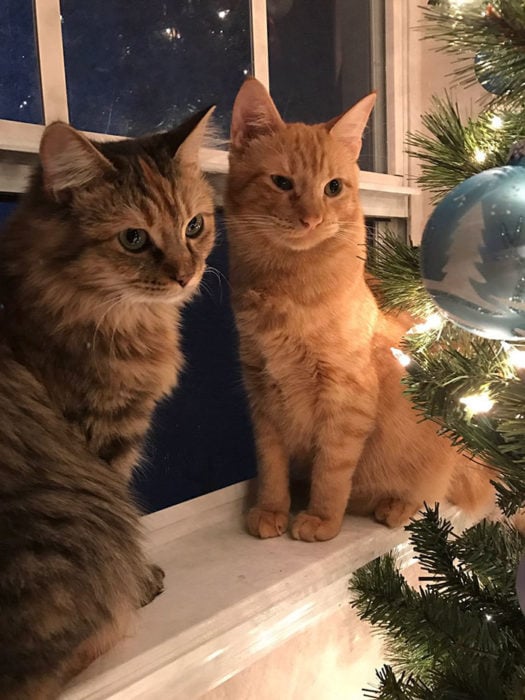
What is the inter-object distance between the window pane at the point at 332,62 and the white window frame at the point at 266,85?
4cm

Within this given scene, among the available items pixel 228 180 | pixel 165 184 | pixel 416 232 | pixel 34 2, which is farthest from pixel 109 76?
pixel 416 232

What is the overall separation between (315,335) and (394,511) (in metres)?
0.43

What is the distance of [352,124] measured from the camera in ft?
4.12

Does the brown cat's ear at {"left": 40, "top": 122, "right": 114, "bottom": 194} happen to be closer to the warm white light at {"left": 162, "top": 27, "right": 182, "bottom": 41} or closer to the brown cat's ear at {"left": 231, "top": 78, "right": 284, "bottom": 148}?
the brown cat's ear at {"left": 231, "top": 78, "right": 284, "bottom": 148}

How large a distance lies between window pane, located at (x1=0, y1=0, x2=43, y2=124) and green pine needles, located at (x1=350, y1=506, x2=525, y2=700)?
39.6 inches

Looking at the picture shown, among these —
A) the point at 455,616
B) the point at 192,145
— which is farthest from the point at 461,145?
the point at 455,616

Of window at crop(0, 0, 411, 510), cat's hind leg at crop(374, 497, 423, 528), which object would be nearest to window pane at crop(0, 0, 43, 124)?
window at crop(0, 0, 411, 510)

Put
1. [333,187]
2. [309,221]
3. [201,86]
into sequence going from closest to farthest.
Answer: [309,221] → [333,187] → [201,86]

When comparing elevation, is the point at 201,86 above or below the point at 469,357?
above

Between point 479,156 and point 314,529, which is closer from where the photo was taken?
point 479,156

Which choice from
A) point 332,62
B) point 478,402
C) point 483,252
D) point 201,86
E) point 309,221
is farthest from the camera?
point 332,62

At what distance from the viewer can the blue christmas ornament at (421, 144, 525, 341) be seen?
1.86ft

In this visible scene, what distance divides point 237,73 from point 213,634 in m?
1.25

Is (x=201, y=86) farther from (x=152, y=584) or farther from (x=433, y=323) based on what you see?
(x=152, y=584)
